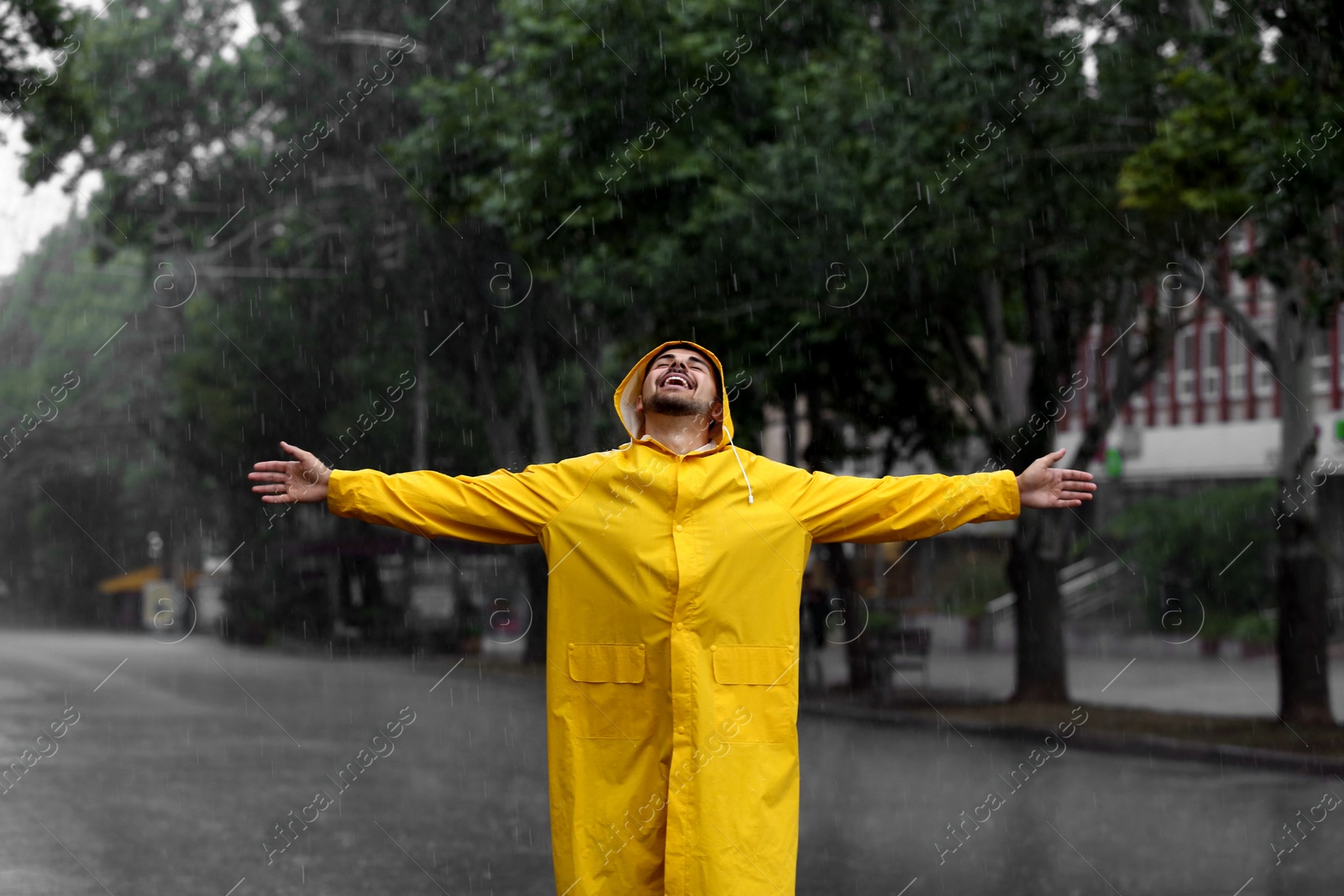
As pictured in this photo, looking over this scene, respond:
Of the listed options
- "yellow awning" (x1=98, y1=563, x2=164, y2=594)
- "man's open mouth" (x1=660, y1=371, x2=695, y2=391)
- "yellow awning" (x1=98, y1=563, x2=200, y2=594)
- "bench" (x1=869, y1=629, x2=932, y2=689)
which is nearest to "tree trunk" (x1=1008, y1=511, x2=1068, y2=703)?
"bench" (x1=869, y1=629, x2=932, y2=689)

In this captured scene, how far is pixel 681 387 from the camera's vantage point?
15.1 ft

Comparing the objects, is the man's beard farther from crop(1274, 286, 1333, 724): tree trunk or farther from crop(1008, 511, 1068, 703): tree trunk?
crop(1008, 511, 1068, 703): tree trunk

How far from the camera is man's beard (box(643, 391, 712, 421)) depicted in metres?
4.55

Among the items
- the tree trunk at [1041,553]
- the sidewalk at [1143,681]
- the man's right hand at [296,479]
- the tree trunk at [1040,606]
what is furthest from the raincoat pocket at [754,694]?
the tree trunk at [1040,606]

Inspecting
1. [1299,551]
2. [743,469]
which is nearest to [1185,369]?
[1299,551]

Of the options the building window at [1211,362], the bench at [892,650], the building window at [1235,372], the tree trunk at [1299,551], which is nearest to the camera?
the tree trunk at [1299,551]

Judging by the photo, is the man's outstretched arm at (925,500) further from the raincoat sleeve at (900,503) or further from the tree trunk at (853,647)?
the tree trunk at (853,647)

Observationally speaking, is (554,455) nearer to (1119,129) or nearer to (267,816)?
(1119,129)

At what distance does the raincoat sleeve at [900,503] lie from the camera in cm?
459

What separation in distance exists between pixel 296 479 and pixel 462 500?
471 mm

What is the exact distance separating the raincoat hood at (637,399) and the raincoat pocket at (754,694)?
0.58 meters

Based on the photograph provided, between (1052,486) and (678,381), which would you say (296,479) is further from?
(1052,486)

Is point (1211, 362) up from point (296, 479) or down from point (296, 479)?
up

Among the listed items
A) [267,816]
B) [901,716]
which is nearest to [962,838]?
[267,816]
